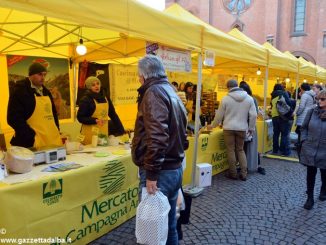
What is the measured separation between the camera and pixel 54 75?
21.3 feet

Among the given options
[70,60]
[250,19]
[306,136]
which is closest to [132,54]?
[70,60]

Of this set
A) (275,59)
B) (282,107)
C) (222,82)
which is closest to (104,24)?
(275,59)

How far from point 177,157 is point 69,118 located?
525 cm

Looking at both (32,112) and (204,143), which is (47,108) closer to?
(32,112)

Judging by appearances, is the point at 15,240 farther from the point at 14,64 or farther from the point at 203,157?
the point at 14,64

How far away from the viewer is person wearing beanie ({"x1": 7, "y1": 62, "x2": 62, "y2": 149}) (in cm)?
323

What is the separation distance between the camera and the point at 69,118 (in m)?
6.96

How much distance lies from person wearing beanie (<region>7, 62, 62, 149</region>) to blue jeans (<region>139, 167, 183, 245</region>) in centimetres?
161

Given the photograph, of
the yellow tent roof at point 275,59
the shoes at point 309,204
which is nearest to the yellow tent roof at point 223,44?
the yellow tent roof at point 275,59

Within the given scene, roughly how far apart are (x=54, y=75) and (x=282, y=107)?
5.02 m

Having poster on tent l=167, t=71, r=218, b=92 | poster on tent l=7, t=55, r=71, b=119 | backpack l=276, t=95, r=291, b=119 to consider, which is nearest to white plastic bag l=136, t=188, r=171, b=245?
poster on tent l=7, t=55, r=71, b=119

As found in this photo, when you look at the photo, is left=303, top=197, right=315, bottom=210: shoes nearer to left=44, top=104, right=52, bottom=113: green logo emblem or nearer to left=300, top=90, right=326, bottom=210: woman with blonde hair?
left=300, top=90, right=326, bottom=210: woman with blonde hair

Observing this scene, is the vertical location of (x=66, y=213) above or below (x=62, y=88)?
below

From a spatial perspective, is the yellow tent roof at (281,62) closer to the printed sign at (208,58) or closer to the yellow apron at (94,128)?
the printed sign at (208,58)
